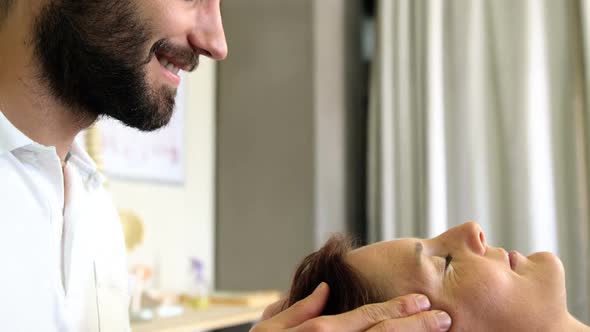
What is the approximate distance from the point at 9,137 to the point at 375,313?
68cm

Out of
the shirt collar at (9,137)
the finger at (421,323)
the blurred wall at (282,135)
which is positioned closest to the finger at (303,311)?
the finger at (421,323)

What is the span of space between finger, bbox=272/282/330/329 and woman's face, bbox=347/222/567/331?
132 millimetres

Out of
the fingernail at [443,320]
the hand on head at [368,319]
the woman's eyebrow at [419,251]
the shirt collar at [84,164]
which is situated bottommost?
the fingernail at [443,320]

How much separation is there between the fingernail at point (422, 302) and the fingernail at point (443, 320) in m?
0.02

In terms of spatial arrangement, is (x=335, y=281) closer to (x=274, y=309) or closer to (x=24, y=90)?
(x=274, y=309)

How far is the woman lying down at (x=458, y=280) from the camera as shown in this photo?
42.1 inches

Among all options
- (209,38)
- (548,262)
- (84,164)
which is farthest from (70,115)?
(548,262)

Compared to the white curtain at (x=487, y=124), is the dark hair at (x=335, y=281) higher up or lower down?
lower down

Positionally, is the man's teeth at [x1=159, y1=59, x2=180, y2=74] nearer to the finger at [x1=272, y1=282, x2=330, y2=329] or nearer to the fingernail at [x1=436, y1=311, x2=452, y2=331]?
the finger at [x1=272, y1=282, x2=330, y2=329]

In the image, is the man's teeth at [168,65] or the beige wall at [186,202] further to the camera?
the beige wall at [186,202]

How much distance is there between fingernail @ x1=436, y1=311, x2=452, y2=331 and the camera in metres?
0.98

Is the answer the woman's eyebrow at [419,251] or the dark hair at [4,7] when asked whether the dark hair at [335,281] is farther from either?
the dark hair at [4,7]

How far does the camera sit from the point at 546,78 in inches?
104

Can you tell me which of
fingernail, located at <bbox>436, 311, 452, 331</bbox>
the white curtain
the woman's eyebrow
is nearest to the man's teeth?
the woman's eyebrow
